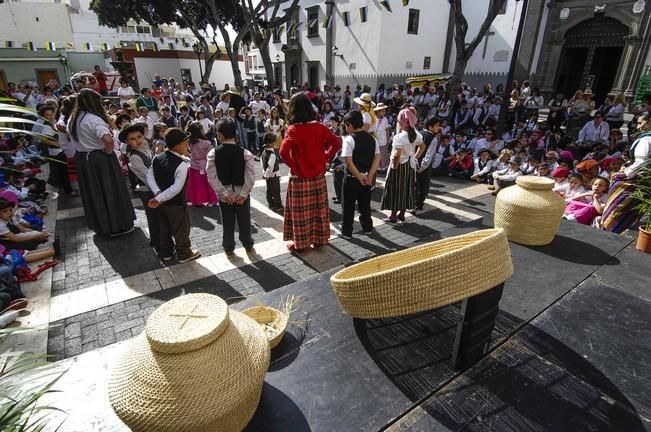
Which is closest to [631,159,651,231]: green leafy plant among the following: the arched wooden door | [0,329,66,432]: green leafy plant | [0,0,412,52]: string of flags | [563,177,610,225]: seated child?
[563,177,610,225]: seated child

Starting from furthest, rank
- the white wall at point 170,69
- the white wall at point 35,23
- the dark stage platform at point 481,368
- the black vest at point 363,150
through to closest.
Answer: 1. the white wall at point 170,69
2. the white wall at point 35,23
3. the black vest at point 363,150
4. the dark stage platform at point 481,368

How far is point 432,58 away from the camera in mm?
19828

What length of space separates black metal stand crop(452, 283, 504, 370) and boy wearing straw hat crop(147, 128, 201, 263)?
3306mm

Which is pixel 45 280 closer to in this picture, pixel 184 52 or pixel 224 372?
pixel 224 372

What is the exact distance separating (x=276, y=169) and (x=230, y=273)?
227 cm

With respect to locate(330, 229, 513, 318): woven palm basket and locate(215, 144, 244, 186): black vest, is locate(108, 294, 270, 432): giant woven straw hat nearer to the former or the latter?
locate(330, 229, 513, 318): woven palm basket

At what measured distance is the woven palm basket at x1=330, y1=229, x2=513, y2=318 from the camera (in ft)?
4.49

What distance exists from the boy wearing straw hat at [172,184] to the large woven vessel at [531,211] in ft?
10.6

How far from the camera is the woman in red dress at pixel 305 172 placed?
150 inches

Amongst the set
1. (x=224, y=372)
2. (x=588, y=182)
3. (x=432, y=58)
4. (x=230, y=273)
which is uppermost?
(x=432, y=58)

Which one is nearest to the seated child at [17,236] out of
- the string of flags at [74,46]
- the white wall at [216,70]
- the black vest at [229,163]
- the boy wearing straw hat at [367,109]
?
the black vest at [229,163]

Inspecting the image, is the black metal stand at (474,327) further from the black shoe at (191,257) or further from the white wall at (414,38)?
the white wall at (414,38)

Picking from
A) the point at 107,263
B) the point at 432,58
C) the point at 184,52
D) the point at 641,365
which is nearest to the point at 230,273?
the point at 107,263

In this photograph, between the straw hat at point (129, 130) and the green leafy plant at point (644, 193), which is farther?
the straw hat at point (129, 130)
